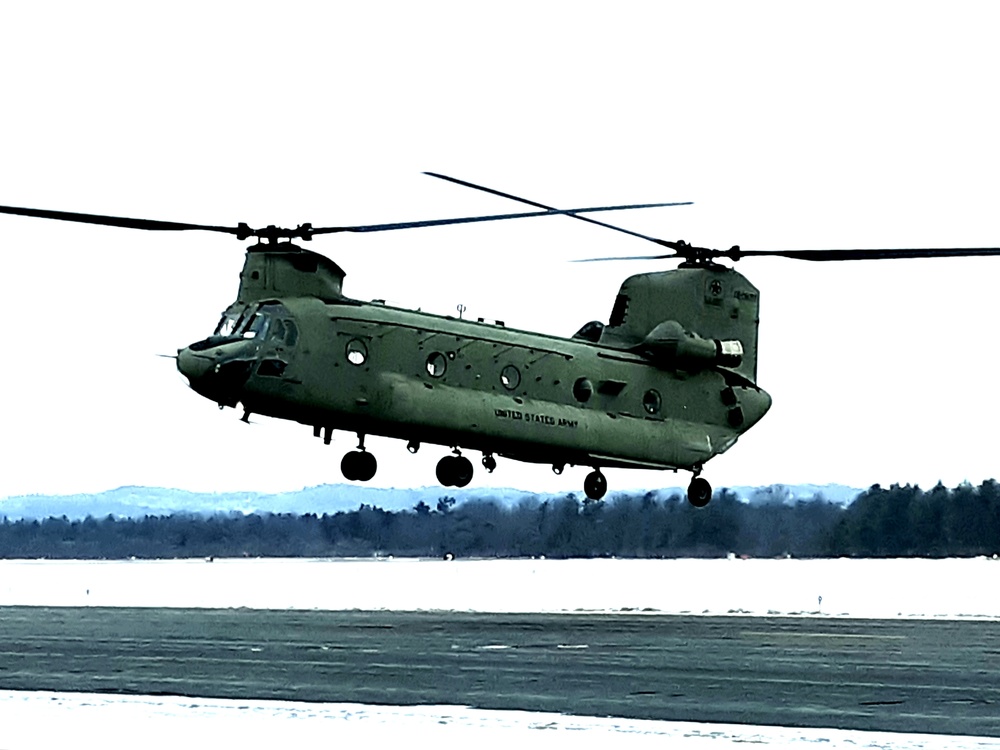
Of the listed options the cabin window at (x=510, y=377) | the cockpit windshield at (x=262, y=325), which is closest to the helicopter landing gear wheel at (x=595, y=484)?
the cabin window at (x=510, y=377)

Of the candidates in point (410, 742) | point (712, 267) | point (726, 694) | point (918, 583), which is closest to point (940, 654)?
point (726, 694)

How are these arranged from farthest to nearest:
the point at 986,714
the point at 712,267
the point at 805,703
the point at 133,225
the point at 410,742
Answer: the point at 712,267, the point at 133,225, the point at 805,703, the point at 986,714, the point at 410,742

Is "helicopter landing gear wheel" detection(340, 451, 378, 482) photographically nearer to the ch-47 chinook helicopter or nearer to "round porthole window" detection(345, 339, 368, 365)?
the ch-47 chinook helicopter

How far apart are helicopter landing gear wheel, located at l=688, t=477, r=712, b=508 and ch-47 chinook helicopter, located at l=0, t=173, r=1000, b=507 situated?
5cm

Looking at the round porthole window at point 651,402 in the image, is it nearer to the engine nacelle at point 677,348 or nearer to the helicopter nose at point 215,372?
the engine nacelle at point 677,348

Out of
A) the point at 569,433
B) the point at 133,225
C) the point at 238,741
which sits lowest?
the point at 238,741

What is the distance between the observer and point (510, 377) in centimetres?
4509

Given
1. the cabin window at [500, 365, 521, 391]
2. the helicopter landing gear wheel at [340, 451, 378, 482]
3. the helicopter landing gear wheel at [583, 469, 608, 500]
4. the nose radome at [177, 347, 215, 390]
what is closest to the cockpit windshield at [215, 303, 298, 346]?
the nose radome at [177, 347, 215, 390]

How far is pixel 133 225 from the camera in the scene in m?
38.9

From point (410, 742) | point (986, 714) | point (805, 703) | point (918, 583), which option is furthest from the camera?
point (918, 583)

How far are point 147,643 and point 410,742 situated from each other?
21677 mm

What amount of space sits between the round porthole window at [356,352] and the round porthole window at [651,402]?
9.33 m

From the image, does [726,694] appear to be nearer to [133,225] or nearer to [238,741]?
[238,741]

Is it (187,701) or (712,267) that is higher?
(712,267)
